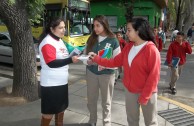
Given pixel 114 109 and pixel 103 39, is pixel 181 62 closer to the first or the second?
pixel 114 109

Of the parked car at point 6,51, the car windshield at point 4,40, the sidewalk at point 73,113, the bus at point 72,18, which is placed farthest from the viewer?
the bus at point 72,18

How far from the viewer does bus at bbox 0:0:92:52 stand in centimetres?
1164

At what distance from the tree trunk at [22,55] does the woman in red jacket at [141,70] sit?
2902 mm

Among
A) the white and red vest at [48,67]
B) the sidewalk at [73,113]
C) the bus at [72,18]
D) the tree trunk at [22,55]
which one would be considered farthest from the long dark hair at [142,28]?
the bus at [72,18]

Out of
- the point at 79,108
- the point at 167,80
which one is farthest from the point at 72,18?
the point at 79,108

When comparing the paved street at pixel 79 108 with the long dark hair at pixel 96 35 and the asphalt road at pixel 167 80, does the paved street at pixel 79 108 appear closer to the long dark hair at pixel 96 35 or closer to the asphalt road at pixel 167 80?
the asphalt road at pixel 167 80

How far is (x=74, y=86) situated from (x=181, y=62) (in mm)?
2811

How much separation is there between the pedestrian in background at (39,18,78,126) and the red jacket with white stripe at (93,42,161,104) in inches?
28.0

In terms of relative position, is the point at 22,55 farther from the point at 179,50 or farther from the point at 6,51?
the point at 6,51

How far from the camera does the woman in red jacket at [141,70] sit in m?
2.86

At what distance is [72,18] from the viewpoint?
472 inches

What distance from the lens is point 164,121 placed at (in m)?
4.48

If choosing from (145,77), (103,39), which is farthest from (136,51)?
(103,39)

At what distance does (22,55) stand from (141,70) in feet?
10.8
